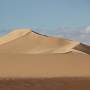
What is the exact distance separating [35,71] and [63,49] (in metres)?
3.84

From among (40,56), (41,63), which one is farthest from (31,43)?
(41,63)

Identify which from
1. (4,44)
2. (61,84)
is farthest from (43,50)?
(61,84)

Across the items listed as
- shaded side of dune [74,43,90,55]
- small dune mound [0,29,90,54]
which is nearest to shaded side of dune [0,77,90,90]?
small dune mound [0,29,90,54]

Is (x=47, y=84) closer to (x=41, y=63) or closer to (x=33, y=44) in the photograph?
(x=41, y=63)

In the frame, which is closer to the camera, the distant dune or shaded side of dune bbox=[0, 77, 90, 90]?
shaded side of dune bbox=[0, 77, 90, 90]

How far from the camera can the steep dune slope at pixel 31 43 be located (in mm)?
16562

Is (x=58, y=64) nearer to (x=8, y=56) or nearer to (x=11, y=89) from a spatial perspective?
(x=8, y=56)

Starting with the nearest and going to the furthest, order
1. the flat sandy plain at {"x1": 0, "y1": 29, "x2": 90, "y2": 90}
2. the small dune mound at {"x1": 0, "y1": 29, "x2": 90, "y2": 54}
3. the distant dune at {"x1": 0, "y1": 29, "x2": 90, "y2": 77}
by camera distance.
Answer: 1. the flat sandy plain at {"x1": 0, "y1": 29, "x2": 90, "y2": 90}
2. the distant dune at {"x1": 0, "y1": 29, "x2": 90, "y2": 77}
3. the small dune mound at {"x1": 0, "y1": 29, "x2": 90, "y2": 54}

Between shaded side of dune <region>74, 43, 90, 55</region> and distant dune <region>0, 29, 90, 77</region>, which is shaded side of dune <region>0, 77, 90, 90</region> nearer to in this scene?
distant dune <region>0, 29, 90, 77</region>

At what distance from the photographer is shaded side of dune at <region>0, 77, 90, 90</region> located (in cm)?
1138

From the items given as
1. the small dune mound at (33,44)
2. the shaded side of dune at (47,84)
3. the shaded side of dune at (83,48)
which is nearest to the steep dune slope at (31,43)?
the small dune mound at (33,44)

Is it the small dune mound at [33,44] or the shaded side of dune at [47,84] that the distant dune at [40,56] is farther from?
the shaded side of dune at [47,84]

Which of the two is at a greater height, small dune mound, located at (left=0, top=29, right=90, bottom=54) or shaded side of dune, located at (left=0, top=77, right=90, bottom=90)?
small dune mound, located at (left=0, top=29, right=90, bottom=54)

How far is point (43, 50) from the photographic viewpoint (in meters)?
16.8
